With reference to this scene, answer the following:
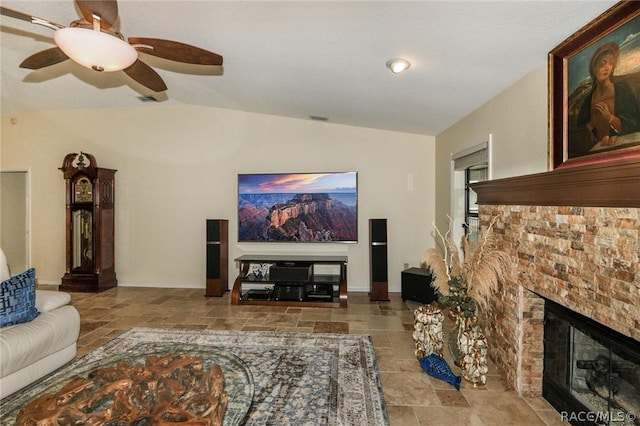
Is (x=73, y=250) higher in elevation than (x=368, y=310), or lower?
higher

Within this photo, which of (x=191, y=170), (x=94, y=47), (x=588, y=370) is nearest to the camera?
(x=94, y=47)

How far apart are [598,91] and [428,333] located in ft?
6.50

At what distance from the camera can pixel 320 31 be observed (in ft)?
6.67

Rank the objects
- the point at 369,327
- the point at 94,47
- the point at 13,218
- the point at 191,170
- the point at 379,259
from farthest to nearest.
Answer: the point at 13,218 < the point at 191,170 < the point at 379,259 < the point at 369,327 < the point at 94,47

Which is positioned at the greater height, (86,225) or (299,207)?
(299,207)

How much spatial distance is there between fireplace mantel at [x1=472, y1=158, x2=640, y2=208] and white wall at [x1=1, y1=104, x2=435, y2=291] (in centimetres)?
232

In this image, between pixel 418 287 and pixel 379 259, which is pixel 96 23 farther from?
pixel 418 287

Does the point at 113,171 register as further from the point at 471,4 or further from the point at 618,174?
the point at 618,174

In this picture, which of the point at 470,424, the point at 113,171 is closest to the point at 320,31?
the point at 470,424

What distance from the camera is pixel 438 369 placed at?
7.42ft

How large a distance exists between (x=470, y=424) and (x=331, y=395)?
0.87 m

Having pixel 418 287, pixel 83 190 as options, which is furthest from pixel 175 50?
pixel 83 190

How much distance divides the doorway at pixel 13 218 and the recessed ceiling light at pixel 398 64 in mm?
6683

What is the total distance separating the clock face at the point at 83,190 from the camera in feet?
15.3
